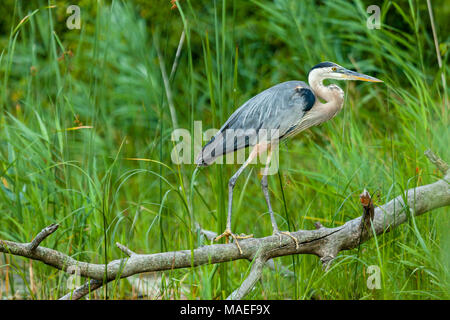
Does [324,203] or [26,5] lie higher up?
[26,5]

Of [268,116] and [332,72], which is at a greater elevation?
[332,72]

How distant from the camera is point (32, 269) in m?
3.37

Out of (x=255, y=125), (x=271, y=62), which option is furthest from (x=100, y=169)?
(x=255, y=125)

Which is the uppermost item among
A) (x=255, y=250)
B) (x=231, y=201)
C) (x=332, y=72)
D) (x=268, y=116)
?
(x=332, y=72)

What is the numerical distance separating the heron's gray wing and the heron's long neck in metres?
0.04

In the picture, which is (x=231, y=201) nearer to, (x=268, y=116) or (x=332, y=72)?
(x=268, y=116)

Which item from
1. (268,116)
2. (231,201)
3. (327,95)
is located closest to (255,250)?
(231,201)

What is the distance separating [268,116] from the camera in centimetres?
271

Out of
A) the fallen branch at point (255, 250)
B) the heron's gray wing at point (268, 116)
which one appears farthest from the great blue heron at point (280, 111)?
the fallen branch at point (255, 250)

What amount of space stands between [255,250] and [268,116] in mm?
626

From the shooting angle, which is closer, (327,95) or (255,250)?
(255,250)

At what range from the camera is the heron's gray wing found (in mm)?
2678

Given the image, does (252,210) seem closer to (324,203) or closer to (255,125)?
(324,203)

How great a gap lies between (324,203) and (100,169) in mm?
2728
